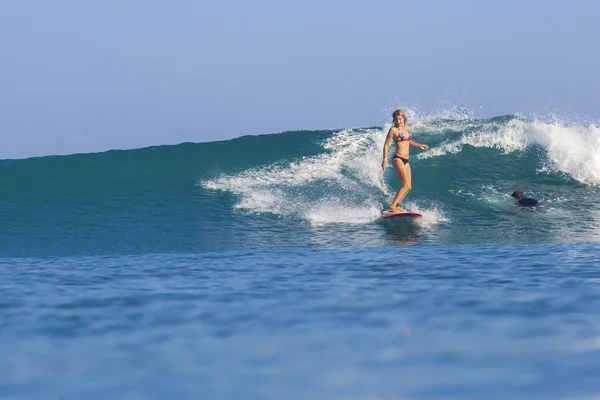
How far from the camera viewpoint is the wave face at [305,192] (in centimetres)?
1202

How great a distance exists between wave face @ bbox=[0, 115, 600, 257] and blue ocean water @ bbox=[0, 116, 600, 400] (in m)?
0.06

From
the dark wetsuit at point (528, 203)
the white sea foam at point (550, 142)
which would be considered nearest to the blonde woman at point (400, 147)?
the dark wetsuit at point (528, 203)

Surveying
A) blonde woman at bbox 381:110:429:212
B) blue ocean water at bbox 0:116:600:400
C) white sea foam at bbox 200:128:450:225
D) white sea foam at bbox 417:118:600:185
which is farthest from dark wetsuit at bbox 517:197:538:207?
white sea foam at bbox 417:118:600:185

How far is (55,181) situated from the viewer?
55.2 ft

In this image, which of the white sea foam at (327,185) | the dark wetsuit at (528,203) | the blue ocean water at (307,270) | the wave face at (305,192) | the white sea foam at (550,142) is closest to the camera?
the blue ocean water at (307,270)

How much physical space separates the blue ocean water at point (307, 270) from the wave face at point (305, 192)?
64 mm

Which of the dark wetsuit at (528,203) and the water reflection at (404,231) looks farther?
the dark wetsuit at (528,203)

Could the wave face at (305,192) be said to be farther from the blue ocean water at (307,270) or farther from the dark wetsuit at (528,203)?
the dark wetsuit at (528,203)

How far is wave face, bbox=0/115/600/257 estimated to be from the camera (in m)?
12.0

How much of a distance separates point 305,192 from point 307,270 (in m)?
7.11

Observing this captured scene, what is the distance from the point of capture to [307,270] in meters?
8.18

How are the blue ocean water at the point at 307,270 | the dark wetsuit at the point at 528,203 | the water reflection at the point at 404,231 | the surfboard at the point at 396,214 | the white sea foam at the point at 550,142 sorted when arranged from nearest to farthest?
the blue ocean water at the point at 307,270 < the water reflection at the point at 404,231 < the surfboard at the point at 396,214 < the dark wetsuit at the point at 528,203 < the white sea foam at the point at 550,142

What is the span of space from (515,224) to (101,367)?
9.60 metres

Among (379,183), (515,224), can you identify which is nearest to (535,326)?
(515,224)
